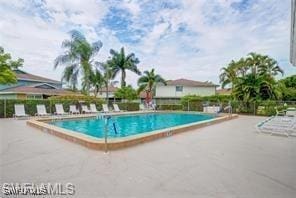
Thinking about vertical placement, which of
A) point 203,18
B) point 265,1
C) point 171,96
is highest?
point 203,18

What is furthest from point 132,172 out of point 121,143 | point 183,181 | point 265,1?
point 265,1

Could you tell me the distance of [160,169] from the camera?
14.8 feet

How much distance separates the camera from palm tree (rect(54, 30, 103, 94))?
92.1 feet

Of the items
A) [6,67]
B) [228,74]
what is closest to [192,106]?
[228,74]

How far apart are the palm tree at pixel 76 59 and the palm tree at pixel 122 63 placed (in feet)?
18.9

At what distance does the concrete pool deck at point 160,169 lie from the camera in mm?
3541

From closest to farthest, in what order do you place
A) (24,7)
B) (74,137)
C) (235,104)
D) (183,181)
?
1. (183,181)
2. (74,137)
3. (24,7)
4. (235,104)

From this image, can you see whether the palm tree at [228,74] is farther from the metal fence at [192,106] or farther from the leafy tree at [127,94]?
the leafy tree at [127,94]

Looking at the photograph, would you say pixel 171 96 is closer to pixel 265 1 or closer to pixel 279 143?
pixel 265 1

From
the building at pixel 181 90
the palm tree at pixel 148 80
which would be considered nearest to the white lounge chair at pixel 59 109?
the palm tree at pixel 148 80

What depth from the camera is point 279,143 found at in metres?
7.34

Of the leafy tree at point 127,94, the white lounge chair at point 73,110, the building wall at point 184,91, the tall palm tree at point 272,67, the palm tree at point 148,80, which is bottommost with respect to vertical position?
the white lounge chair at point 73,110

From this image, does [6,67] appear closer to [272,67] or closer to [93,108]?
[93,108]

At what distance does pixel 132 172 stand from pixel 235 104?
21.3 m
